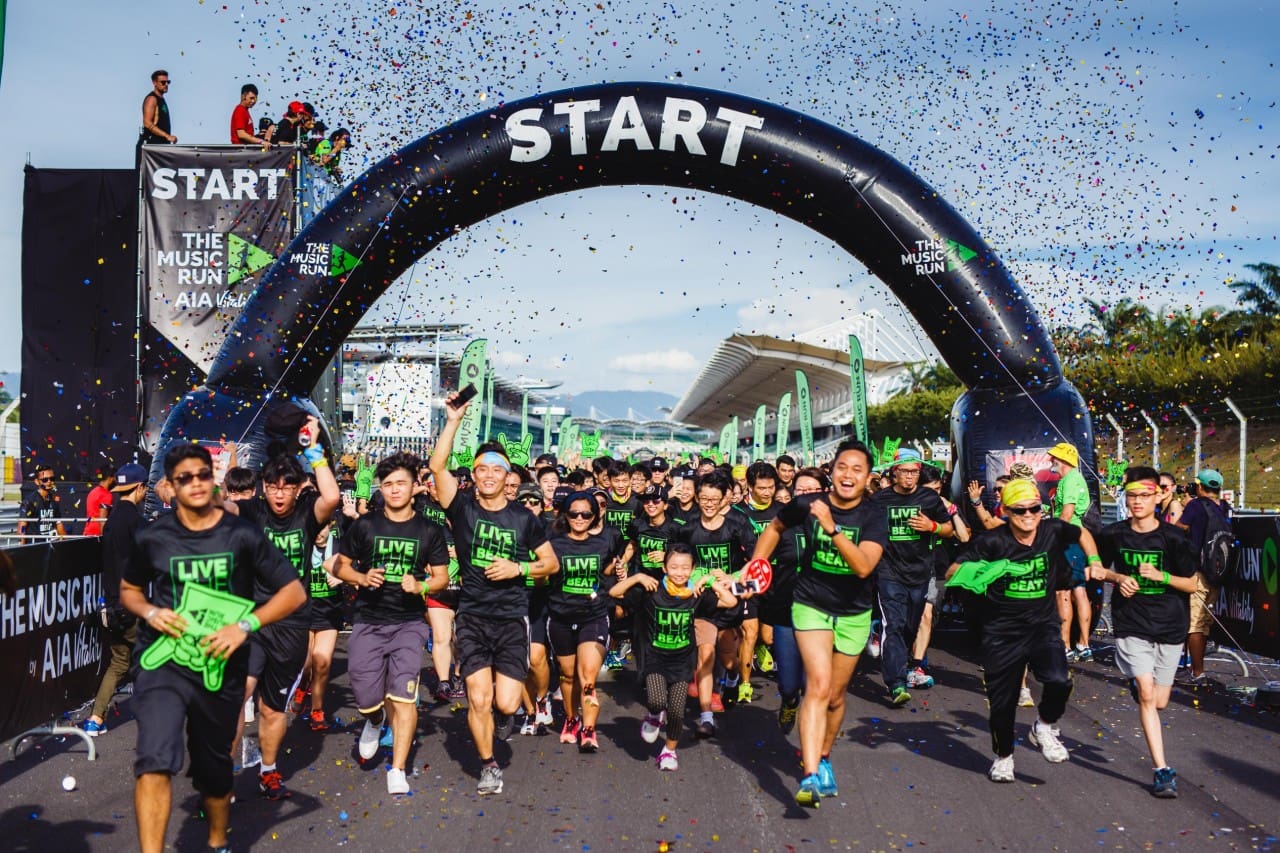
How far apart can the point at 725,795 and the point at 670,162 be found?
7.57 meters

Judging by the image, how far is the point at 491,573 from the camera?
260 inches

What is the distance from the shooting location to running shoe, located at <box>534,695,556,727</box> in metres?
8.07

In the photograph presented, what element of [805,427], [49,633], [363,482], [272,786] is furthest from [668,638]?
[805,427]

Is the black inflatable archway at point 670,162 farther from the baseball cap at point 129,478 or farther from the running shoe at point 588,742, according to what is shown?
the running shoe at point 588,742

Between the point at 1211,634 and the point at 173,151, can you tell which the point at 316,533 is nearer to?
the point at 1211,634

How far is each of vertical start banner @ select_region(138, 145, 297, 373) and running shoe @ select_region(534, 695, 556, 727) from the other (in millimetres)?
8209

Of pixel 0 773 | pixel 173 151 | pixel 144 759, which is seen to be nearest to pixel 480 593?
pixel 144 759

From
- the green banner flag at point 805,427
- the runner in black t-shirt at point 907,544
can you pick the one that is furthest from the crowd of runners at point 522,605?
the green banner flag at point 805,427

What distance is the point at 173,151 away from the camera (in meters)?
14.4

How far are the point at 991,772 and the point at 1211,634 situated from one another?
457 centimetres

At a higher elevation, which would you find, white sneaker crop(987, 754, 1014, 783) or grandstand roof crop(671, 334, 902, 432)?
grandstand roof crop(671, 334, 902, 432)

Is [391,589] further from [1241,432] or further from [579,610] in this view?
[1241,432]

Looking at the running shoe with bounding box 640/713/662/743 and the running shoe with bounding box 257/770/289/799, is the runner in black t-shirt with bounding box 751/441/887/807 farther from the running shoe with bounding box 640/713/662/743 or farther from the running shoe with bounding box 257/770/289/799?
the running shoe with bounding box 257/770/289/799

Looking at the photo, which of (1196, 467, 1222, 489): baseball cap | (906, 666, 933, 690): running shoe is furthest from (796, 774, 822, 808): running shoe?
(1196, 467, 1222, 489): baseball cap
